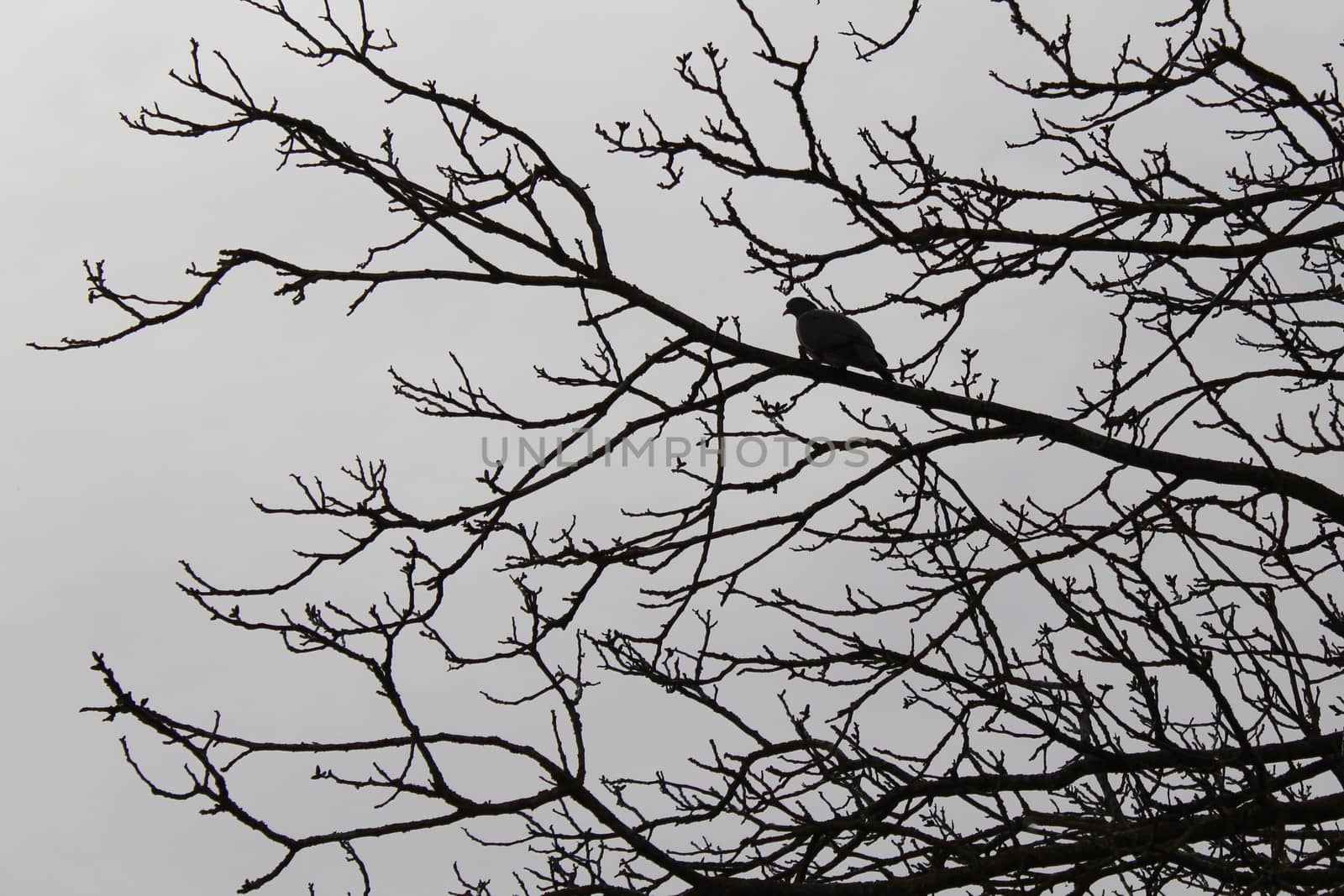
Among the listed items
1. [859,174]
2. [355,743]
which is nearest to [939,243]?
[859,174]

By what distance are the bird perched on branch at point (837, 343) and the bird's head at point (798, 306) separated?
0.80m

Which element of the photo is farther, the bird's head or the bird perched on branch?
the bird's head

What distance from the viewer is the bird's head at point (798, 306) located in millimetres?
7814

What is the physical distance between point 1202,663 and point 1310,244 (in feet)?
6.00

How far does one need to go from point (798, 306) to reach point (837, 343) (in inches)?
77.4

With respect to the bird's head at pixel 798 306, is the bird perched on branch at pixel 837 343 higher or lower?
lower

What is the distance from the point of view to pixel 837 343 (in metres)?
6.14

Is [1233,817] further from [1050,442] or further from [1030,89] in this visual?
[1030,89]

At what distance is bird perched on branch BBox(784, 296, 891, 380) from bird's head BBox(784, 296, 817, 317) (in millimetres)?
802

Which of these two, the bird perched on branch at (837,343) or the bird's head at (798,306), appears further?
the bird's head at (798,306)

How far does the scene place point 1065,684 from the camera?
3.73 meters

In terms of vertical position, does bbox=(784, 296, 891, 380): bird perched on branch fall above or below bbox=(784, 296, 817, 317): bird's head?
below

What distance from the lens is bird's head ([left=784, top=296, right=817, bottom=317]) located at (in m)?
7.81

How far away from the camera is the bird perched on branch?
6.01 m
